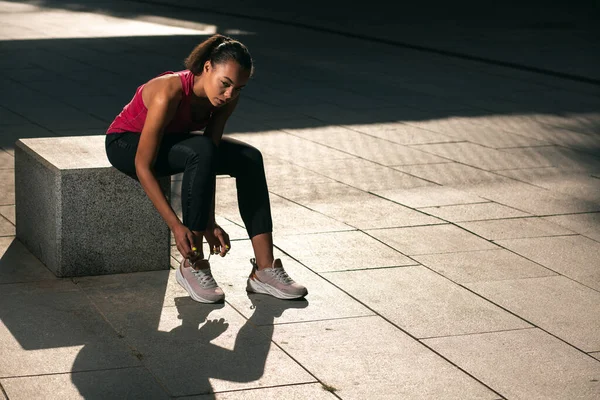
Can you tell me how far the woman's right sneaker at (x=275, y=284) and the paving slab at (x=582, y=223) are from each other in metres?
2.22

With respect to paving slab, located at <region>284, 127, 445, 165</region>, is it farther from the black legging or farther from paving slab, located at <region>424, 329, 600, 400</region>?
paving slab, located at <region>424, 329, 600, 400</region>

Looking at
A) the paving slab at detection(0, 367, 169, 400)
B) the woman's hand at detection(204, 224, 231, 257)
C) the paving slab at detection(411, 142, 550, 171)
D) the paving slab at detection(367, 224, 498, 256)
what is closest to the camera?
the paving slab at detection(0, 367, 169, 400)

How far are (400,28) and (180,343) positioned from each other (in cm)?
1738

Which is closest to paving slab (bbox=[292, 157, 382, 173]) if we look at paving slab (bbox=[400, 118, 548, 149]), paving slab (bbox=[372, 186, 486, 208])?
paving slab (bbox=[372, 186, 486, 208])

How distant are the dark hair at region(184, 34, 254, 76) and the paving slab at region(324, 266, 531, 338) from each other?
50.1 inches

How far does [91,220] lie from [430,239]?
2.07 m

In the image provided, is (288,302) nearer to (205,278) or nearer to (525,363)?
(205,278)

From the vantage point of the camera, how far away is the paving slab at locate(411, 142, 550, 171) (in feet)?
28.2

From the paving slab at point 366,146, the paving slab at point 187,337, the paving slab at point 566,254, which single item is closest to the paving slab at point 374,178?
the paving slab at point 366,146

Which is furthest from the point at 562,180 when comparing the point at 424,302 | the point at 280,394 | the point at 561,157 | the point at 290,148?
the point at 280,394

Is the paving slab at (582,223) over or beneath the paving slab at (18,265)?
over

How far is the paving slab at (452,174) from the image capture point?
Result: 794 centimetres

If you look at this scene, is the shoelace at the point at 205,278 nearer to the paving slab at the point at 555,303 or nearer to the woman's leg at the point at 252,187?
the woman's leg at the point at 252,187

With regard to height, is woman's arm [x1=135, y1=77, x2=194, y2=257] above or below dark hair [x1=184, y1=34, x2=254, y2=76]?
below
